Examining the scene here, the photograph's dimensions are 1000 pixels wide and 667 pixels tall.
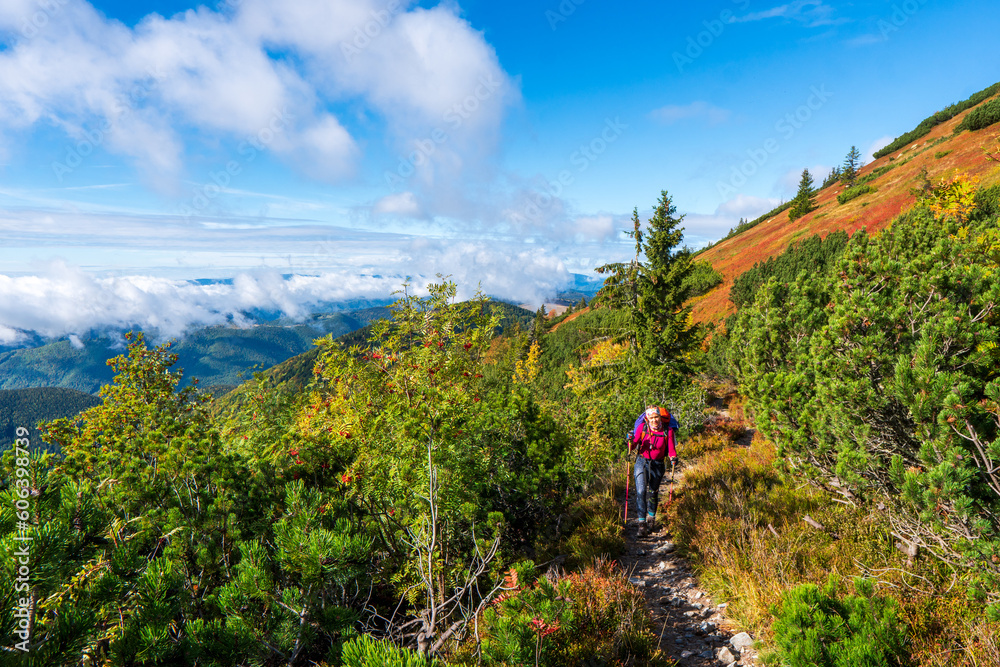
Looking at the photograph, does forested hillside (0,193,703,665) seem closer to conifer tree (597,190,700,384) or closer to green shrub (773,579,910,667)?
green shrub (773,579,910,667)

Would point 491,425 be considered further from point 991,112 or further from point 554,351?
point 991,112

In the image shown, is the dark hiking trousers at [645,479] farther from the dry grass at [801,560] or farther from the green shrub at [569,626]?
the green shrub at [569,626]

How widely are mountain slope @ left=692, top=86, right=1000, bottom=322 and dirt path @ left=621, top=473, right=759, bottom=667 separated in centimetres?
4340

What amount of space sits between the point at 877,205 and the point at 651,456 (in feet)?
190

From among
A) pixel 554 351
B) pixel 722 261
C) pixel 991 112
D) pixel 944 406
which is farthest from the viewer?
pixel 722 261

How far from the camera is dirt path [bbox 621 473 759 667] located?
12.3ft

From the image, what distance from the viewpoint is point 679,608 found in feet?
15.1

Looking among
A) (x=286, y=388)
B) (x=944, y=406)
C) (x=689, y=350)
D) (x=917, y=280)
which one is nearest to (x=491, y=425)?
(x=286, y=388)

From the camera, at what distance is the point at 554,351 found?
5841 cm

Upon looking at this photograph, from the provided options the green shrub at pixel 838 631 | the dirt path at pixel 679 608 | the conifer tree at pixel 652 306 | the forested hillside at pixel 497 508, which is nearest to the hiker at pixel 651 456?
the dirt path at pixel 679 608

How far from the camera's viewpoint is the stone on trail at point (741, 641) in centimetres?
372

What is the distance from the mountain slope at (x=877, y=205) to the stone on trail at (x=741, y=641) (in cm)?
4479

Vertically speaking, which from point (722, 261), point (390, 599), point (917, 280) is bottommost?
Answer: point (390, 599)

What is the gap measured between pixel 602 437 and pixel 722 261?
67849 mm
